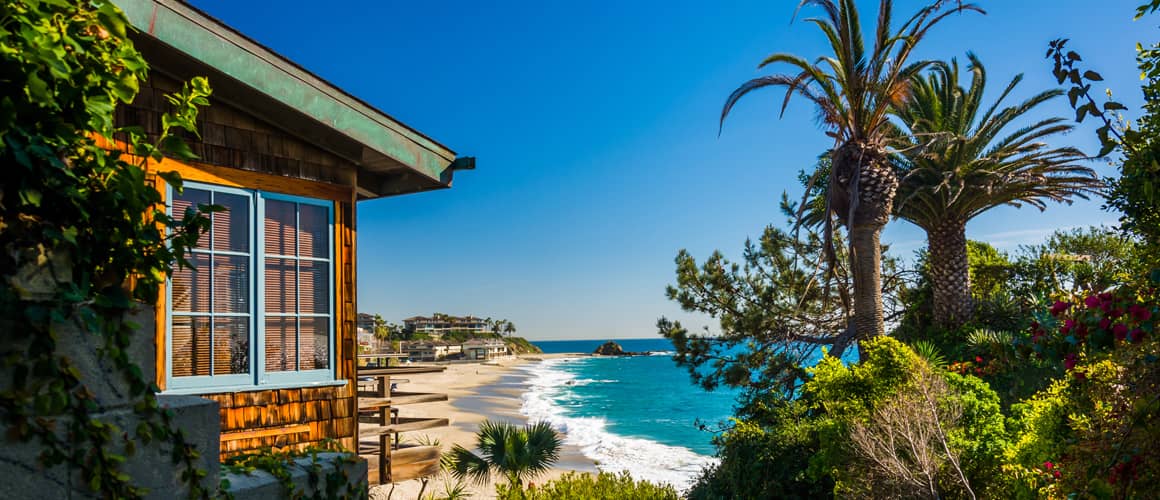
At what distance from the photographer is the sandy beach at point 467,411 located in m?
16.0

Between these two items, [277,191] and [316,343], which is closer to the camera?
[277,191]

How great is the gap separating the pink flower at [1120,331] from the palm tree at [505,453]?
868 cm

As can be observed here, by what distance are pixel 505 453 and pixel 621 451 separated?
21.5 metres

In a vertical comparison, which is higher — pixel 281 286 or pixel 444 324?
pixel 444 324

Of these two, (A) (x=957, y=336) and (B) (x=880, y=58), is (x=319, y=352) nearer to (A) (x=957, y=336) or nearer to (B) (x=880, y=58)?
(B) (x=880, y=58)

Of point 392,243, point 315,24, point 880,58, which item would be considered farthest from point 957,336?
point 392,243

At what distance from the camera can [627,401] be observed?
59.8 m

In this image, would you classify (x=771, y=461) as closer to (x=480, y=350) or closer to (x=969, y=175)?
(x=969, y=175)

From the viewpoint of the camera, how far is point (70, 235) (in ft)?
8.25

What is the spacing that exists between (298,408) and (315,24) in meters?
38.0

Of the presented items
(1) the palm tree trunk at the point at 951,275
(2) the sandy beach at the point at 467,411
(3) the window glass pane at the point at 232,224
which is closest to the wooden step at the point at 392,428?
(2) the sandy beach at the point at 467,411

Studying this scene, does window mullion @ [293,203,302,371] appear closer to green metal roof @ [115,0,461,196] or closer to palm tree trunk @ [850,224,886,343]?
green metal roof @ [115,0,461,196]

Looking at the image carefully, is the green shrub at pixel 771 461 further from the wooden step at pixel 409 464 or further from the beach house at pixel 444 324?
the beach house at pixel 444 324

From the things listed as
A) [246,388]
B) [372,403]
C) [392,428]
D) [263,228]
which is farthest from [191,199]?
[392,428]
